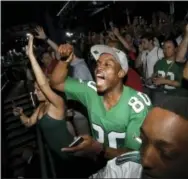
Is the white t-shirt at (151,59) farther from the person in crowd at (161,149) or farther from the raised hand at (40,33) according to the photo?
the person in crowd at (161,149)

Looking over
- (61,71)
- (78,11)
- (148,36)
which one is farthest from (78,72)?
(78,11)

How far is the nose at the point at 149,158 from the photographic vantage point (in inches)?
44.1

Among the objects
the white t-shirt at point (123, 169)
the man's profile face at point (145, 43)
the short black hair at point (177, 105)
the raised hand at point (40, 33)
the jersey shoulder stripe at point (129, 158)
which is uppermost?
the raised hand at point (40, 33)

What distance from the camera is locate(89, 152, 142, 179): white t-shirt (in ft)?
3.90

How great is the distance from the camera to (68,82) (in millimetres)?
2863

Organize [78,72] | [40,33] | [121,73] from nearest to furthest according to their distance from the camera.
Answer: [121,73], [78,72], [40,33]

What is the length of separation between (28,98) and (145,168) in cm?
618

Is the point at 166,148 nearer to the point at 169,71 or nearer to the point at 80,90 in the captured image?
the point at 80,90

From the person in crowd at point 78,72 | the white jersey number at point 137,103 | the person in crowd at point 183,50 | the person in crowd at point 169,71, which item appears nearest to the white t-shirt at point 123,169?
the white jersey number at point 137,103

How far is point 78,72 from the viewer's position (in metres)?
3.87

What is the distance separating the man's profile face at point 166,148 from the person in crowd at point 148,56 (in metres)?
3.78

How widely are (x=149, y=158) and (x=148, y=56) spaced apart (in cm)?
417

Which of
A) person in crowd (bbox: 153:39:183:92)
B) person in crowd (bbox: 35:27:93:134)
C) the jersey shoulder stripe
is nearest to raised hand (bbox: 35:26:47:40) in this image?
person in crowd (bbox: 35:27:93:134)

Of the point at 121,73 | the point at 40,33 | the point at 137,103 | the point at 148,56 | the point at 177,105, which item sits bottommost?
the point at 148,56
